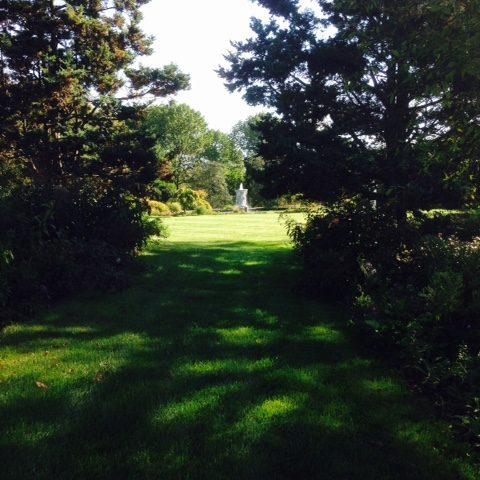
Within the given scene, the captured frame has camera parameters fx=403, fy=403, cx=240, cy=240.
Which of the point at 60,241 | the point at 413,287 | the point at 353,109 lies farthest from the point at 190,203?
the point at 413,287

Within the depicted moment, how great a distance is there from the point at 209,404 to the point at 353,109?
8.35 meters

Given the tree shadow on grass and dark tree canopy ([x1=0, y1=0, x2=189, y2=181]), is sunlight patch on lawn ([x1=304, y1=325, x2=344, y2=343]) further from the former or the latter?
dark tree canopy ([x1=0, y1=0, x2=189, y2=181])

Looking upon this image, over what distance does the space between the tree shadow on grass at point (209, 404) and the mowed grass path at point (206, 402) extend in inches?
0.5

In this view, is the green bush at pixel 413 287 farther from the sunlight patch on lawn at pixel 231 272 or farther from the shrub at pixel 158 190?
the shrub at pixel 158 190

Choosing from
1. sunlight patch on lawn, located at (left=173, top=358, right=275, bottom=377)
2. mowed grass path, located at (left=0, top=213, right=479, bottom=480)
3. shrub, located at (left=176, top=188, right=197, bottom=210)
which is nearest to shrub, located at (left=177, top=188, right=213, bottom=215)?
shrub, located at (left=176, top=188, right=197, bottom=210)

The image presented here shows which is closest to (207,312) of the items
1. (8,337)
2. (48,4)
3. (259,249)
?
(8,337)

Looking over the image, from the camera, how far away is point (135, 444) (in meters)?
3.12

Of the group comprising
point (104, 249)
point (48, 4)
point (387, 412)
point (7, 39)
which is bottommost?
point (387, 412)

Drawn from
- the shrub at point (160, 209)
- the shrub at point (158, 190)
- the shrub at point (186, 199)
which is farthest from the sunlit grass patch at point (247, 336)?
the shrub at point (186, 199)

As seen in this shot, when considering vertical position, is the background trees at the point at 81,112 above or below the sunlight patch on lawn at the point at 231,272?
above

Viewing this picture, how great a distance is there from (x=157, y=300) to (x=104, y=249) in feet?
6.53

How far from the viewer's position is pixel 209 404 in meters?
3.71

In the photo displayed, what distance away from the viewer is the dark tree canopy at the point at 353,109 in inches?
290

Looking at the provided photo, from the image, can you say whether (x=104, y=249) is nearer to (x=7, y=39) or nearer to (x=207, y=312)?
(x=207, y=312)
